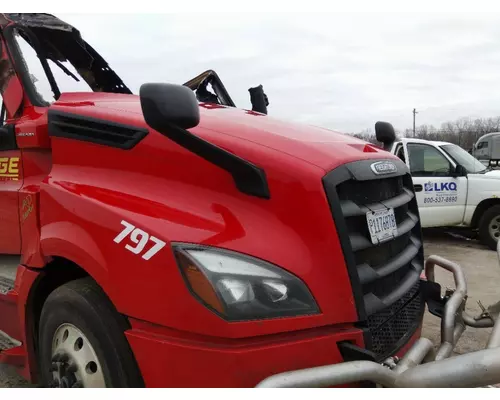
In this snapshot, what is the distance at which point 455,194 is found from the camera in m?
8.29

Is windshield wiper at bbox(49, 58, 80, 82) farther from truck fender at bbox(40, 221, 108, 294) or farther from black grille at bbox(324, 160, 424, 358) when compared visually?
black grille at bbox(324, 160, 424, 358)

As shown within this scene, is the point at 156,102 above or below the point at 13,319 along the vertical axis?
above

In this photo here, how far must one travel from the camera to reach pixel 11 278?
2.97 meters

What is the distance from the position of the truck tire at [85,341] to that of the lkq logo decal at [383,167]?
4.65 ft

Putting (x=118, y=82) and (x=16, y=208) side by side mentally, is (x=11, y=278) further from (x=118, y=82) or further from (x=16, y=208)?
(x=118, y=82)

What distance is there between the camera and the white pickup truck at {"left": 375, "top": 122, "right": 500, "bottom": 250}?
322 inches

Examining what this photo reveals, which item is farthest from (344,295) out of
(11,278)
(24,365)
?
(11,278)

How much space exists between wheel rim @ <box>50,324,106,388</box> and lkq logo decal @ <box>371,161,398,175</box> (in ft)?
5.24

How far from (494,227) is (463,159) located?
1323 millimetres

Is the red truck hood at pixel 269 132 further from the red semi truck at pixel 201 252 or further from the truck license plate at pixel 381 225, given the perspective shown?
the truck license plate at pixel 381 225

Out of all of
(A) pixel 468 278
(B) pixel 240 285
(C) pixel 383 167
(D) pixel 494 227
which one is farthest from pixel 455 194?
(B) pixel 240 285

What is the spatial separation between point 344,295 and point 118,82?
305cm

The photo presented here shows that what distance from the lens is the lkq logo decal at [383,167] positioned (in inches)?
95.2

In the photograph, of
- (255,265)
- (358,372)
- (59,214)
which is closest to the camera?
(358,372)
